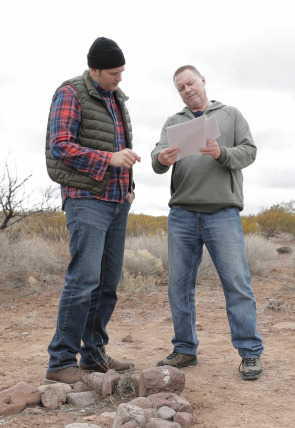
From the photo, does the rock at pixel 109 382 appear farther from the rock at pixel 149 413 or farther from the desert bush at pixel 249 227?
the desert bush at pixel 249 227

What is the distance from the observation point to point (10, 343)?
5.37m

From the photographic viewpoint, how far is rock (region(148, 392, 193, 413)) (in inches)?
119

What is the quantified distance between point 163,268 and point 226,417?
6.38m

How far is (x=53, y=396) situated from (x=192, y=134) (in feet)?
6.34

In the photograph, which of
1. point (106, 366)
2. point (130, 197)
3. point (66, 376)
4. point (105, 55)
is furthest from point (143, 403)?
point (105, 55)

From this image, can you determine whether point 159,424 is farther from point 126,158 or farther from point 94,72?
point 94,72

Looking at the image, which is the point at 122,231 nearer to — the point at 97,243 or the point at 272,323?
the point at 97,243

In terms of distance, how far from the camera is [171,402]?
304 centimetres

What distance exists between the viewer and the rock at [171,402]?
9.93ft

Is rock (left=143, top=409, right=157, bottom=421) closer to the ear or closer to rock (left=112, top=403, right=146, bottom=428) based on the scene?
rock (left=112, top=403, right=146, bottom=428)

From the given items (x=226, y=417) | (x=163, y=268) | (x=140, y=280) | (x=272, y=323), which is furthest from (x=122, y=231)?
(x=163, y=268)

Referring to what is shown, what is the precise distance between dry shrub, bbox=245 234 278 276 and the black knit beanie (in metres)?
6.57

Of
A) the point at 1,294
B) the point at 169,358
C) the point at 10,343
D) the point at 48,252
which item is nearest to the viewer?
the point at 169,358

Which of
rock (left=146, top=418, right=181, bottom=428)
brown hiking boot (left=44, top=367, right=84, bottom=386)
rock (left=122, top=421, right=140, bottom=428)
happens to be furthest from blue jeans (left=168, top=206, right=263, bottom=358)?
rock (left=122, top=421, right=140, bottom=428)
